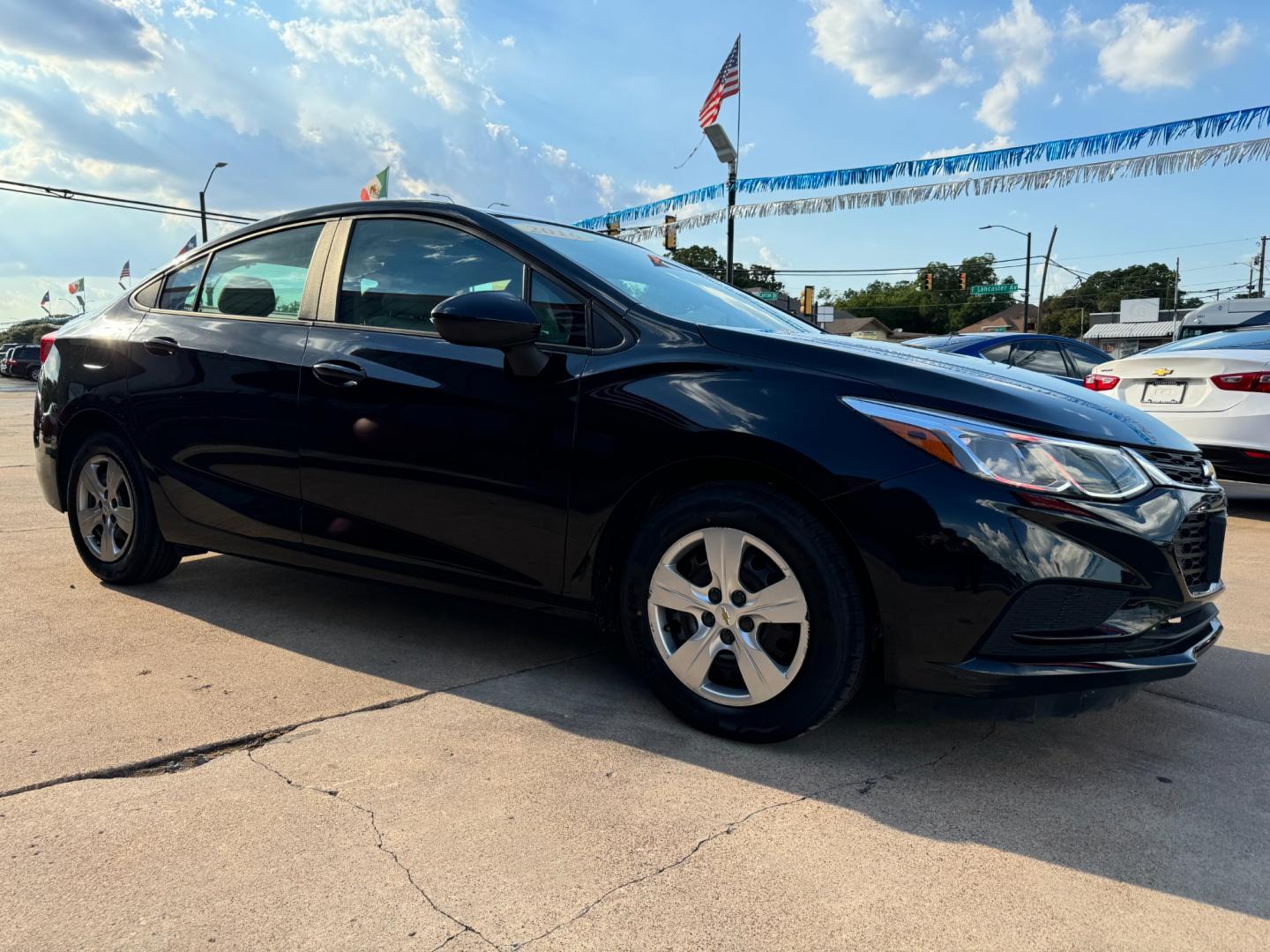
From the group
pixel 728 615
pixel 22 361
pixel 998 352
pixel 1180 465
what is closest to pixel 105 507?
pixel 728 615

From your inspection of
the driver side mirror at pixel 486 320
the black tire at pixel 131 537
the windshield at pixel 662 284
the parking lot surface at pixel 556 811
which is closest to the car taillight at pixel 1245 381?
the parking lot surface at pixel 556 811

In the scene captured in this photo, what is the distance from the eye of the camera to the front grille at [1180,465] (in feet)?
8.53

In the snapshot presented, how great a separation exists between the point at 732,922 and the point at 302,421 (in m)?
2.31

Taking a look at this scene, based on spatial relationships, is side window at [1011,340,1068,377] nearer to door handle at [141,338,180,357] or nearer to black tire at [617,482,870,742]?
black tire at [617,482,870,742]

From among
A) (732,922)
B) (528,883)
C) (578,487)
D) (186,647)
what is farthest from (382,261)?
(732,922)

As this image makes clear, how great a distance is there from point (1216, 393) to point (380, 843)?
21.3 feet

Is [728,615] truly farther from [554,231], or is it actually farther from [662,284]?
[554,231]

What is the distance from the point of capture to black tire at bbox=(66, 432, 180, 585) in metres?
4.00

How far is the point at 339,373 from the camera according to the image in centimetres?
329

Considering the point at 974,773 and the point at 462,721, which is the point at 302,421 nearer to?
the point at 462,721

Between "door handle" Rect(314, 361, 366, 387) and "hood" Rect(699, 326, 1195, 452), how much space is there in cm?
123

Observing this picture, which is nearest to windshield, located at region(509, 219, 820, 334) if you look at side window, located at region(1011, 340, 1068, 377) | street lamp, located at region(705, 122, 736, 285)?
side window, located at region(1011, 340, 1068, 377)

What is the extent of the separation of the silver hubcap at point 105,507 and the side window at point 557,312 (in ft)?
7.02

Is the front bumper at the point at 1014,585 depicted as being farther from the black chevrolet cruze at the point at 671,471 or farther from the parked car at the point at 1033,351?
the parked car at the point at 1033,351
